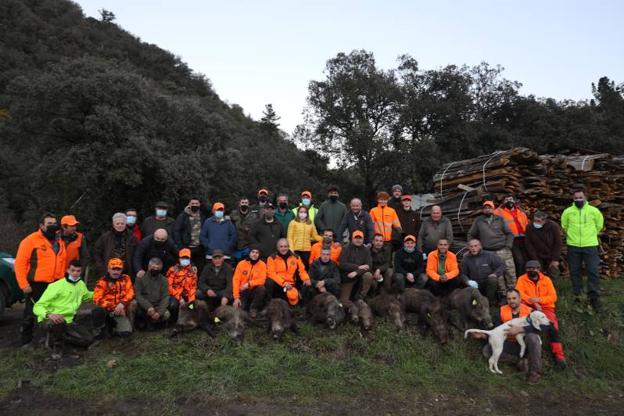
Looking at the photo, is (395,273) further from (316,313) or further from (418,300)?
(316,313)

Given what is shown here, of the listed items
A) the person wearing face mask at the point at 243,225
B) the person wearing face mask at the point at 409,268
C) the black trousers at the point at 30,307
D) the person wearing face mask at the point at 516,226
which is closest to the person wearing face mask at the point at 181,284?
the person wearing face mask at the point at 243,225

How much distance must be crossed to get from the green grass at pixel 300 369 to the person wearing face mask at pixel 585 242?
1.27 metres

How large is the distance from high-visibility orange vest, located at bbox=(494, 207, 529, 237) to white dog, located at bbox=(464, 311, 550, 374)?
2659 mm

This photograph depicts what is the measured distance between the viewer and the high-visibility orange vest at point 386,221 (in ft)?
30.6

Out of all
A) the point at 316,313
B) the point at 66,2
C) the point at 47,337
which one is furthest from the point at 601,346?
the point at 66,2

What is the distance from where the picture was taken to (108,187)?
19844 mm

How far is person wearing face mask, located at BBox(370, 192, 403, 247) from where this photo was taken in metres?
9.31

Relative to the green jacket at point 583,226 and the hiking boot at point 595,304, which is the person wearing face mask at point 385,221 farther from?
the hiking boot at point 595,304

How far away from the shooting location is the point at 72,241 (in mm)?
7879

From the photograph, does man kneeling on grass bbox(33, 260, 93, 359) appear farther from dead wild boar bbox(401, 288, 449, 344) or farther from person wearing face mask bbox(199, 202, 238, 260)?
dead wild boar bbox(401, 288, 449, 344)

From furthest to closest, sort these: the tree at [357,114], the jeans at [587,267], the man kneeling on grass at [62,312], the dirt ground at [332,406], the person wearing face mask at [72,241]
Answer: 1. the tree at [357,114]
2. the jeans at [587,267]
3. the person wearing face mask at [72,241]
4. the man kneeling on grass at [62,312]
5. the dirt ground at [332,406]

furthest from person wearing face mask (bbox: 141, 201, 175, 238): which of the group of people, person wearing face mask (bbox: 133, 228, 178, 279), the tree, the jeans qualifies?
the tree

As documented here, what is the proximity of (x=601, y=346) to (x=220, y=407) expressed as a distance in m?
6.96

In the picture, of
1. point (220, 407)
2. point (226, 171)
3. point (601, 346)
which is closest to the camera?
point (220, 407)
